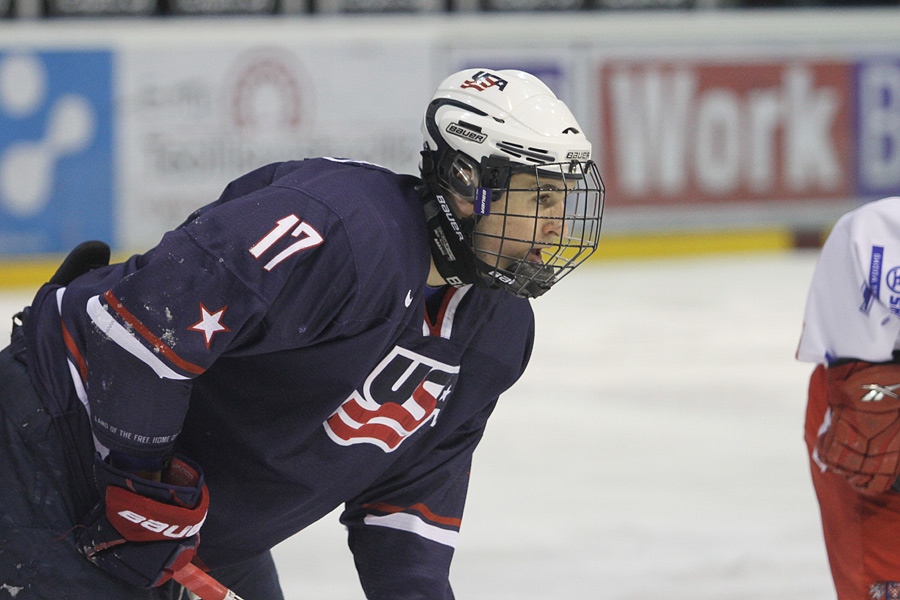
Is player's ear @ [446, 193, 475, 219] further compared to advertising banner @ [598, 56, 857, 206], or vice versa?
advertising banner @ [598, 56, 857, 206]

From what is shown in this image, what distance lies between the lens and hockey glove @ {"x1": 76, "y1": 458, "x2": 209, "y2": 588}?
4.86ft

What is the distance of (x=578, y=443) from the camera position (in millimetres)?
3805

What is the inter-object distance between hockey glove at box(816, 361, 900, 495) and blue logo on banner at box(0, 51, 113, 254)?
4.83 metres

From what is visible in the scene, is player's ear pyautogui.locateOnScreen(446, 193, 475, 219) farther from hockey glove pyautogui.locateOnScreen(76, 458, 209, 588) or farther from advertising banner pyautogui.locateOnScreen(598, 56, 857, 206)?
advertising banner pyautogui.locateOnScreen(598, 56, 857, 206)

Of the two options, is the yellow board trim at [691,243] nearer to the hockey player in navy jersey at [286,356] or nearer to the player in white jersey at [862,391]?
the player in white jersey at [862,391]

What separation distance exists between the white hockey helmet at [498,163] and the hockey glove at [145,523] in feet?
1.44

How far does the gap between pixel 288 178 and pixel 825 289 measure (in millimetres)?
935

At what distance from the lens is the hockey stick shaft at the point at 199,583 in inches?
64.6

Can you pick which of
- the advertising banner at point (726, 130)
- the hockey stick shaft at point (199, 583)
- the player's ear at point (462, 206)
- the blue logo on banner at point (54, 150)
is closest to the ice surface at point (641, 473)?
the blue logo on banner at point (54, 150)

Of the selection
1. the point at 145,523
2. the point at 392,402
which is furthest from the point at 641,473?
the point at 145,523

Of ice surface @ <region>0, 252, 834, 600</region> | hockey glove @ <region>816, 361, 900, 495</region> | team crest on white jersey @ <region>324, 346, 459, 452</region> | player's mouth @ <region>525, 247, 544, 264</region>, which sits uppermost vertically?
player's mouth @ <region>525, 247, 544, 264</region>

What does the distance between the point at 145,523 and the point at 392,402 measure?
0.36 metres

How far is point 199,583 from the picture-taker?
65.2 inches

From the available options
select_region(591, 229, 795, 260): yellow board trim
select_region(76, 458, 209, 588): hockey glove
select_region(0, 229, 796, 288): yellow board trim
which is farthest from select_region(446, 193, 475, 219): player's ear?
select_region(591, 229, 795, 260): yellow board trim
